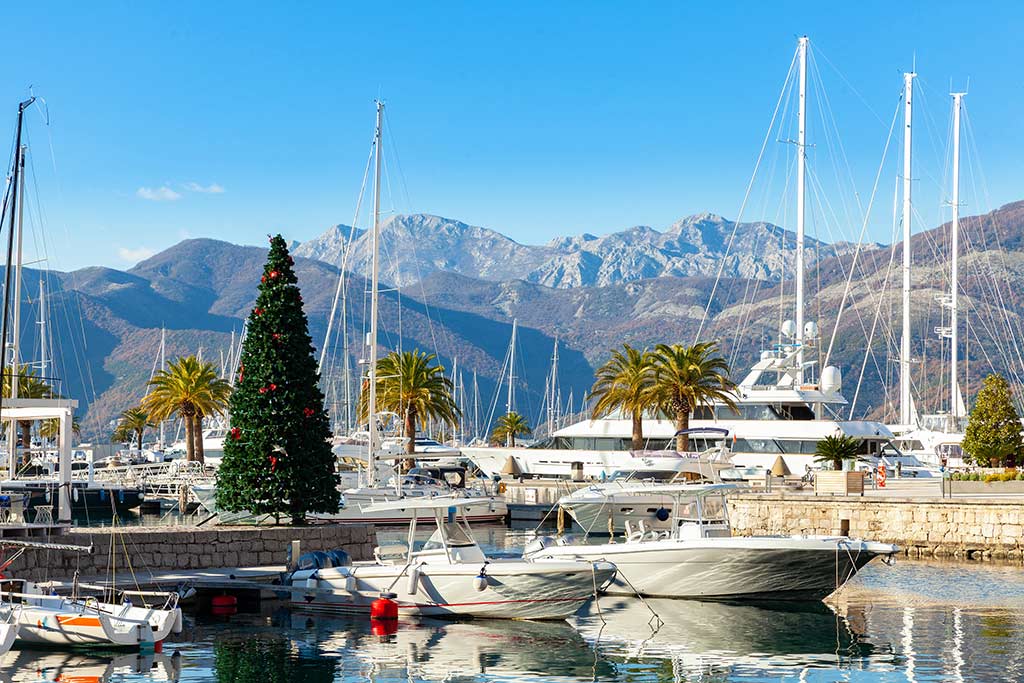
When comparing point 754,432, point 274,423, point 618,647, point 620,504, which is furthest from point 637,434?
point 618,647

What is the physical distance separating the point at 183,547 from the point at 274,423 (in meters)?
3.86

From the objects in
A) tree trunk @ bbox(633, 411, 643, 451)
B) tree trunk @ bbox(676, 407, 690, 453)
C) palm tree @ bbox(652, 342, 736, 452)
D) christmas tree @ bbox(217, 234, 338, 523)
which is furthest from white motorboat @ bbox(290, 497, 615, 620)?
tree trunk @ bbox(633, 411, 643, 451)

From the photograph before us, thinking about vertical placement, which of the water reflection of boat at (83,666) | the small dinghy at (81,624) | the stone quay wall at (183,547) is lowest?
the water reflection of boat at (83,666)

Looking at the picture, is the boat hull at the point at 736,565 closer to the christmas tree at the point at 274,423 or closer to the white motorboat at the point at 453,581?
the white motorboat at the point at 453,581

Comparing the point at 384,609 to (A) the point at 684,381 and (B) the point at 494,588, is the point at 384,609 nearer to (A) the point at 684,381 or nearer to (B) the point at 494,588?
(B) the point at 494,588

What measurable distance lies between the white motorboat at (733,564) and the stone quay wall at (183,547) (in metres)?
5.36

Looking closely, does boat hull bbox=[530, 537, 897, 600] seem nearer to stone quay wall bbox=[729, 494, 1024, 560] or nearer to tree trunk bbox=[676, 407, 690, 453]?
stone quay wall bbox=[729, 494, 1024, 560]

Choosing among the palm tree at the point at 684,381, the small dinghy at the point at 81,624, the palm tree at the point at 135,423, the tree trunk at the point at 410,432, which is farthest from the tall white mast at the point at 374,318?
the palm tree at the point at 135,423

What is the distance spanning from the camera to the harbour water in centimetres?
2362

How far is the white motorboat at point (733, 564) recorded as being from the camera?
32000 millimetres

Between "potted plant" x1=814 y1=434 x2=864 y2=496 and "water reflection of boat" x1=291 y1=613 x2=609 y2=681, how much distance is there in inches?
888

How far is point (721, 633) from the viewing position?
93.0 ft

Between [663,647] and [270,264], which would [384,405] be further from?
[663,647]

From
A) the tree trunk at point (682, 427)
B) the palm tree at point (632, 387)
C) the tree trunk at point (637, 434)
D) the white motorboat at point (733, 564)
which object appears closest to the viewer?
the white motorboat at point (733, 564)
